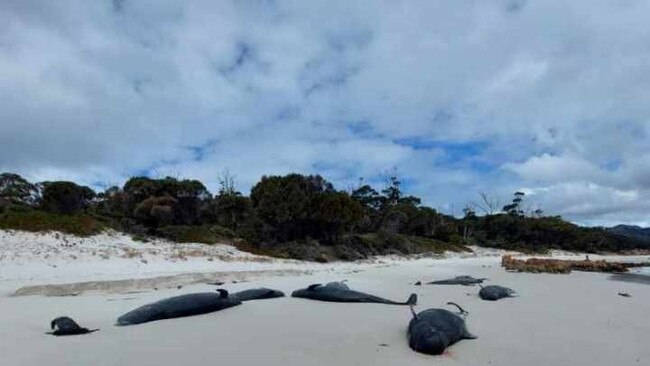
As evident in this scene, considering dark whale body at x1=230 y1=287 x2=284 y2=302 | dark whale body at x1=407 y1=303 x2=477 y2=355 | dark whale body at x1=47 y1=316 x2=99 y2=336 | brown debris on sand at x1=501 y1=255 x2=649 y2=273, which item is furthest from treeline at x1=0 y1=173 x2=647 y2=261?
dark whale body at x1=407 y1=303 x2=477 y2=355

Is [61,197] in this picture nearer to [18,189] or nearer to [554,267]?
[18,189]

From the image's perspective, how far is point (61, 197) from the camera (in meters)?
37.7

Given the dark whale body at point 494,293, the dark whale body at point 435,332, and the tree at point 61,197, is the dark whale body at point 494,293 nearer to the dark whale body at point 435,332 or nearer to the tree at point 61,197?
the dark whale body at point 435,332

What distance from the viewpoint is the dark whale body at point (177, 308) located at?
7502 mm

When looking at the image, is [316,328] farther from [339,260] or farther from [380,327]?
[339,260]

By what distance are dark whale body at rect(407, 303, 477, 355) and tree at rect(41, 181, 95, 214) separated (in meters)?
35.5

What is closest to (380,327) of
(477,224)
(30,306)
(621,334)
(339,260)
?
(621,334)

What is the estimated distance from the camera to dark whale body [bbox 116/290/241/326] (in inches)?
295

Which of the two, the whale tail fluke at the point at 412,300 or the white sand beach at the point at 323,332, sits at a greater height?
the whale tail fluke at the point at 412,300

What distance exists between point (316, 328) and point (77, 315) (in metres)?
3.94

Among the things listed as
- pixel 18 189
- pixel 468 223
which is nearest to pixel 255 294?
pixel 18 189

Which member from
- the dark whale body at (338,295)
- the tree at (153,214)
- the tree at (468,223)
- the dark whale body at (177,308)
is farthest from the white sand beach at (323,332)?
the tree at (468,223)

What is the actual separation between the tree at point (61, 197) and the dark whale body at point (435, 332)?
117 ft

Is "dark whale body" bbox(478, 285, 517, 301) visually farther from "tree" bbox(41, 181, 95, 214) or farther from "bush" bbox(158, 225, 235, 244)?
"tree" bbox(41, 181, 95, 214)
